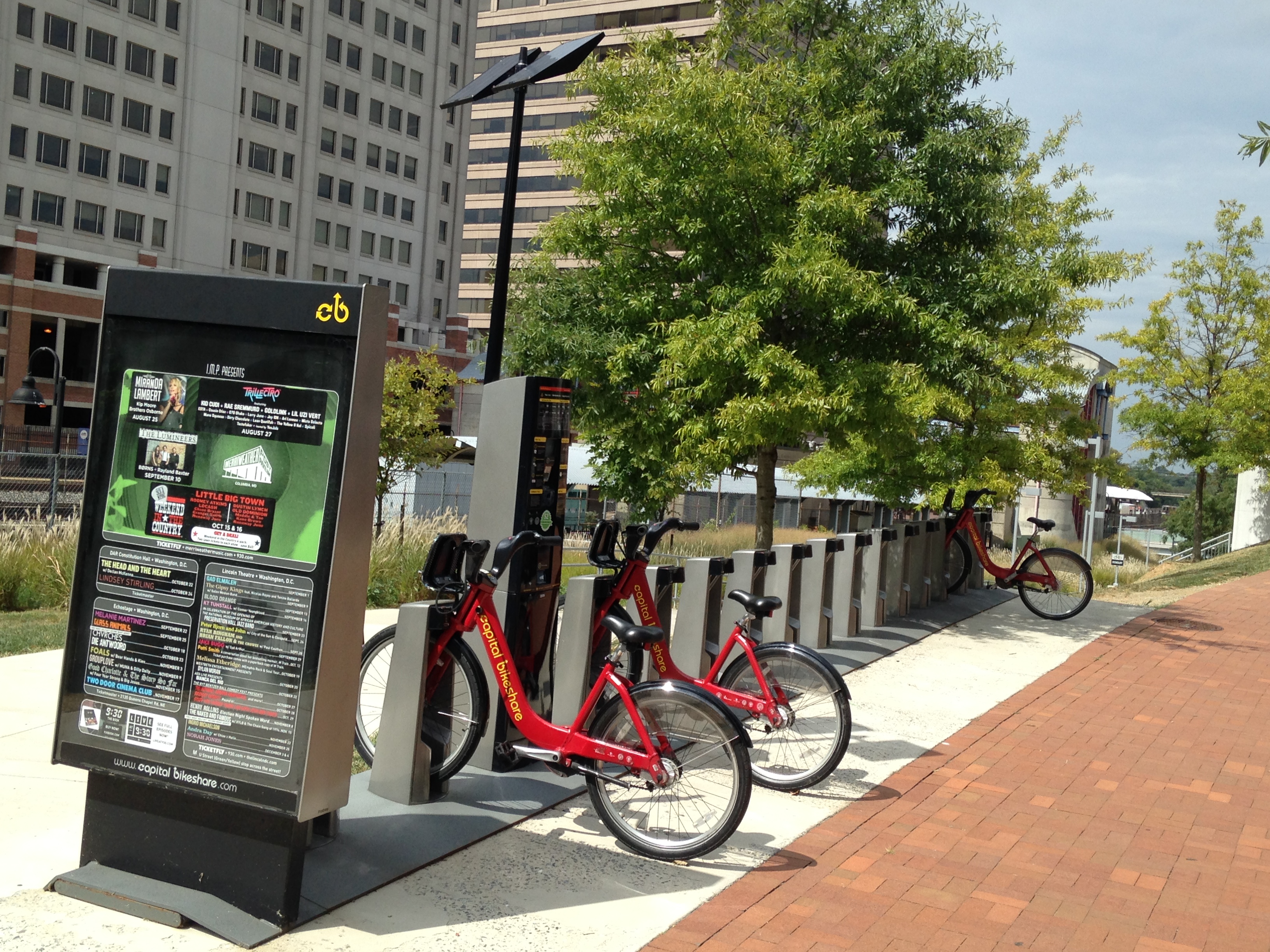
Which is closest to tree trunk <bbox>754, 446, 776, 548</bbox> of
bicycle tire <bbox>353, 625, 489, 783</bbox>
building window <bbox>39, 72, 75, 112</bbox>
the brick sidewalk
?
the brick sidewalk

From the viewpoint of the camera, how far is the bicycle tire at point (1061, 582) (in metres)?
13.2

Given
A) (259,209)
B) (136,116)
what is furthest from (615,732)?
(259,209)

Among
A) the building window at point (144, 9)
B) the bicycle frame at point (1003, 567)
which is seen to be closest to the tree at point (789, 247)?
the bicycle frame at point (1003, 567)

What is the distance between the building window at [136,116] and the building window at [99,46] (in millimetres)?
1924

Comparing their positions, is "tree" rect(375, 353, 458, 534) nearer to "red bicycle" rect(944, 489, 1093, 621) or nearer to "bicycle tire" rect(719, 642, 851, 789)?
"red bicycle" rect(944, 489, 1093, 621)

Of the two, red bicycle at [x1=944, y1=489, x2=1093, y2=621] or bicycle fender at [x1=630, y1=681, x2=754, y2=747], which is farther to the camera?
red bicycle at [x1=944, y1=489, x2=1093, y2=621]

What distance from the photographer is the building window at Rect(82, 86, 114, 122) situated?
55344 mm

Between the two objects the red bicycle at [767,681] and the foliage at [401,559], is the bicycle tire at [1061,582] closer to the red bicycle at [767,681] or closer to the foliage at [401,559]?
the foliage at [401,559]

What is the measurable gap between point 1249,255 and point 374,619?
958 inches

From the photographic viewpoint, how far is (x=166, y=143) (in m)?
58.8

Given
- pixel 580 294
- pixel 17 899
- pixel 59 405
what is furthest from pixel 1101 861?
pixel 59 405

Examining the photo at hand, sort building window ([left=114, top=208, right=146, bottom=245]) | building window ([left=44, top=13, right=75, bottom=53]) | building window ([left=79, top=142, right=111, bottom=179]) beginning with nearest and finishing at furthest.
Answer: building window ([left=44, top=13, right=75, bottom=53]) → building window ([left=79, top=142, right=111, bottom=179]) → building window ([left=114, top=208, right=146, bottom=245])

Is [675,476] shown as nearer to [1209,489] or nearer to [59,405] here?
[59,405]

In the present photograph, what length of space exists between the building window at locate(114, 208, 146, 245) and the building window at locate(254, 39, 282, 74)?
744 cm
